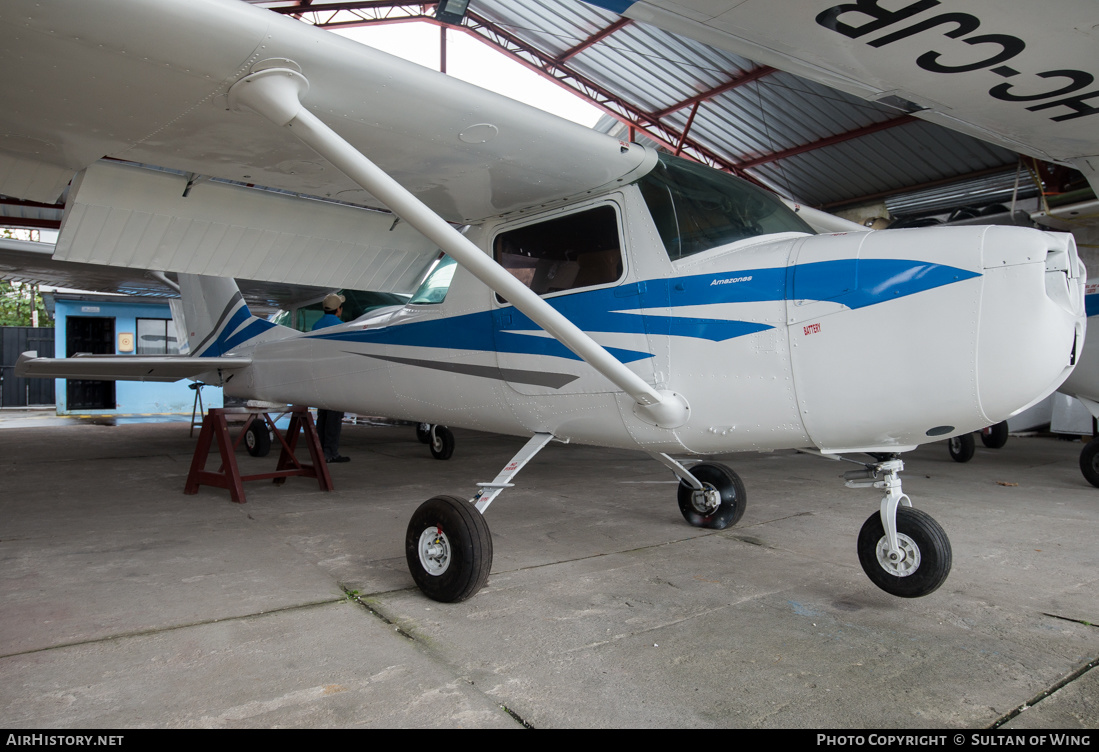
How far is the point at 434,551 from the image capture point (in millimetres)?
3166

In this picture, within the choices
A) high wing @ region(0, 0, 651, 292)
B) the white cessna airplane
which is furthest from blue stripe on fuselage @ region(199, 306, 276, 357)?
the white cessna airplane

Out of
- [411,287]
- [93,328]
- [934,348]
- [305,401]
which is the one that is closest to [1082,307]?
[934,348]

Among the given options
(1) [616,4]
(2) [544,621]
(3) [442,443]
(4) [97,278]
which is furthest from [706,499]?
(4) [97,278]

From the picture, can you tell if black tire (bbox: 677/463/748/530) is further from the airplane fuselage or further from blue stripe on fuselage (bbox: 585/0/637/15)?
blue stripe on fuselage (bbox: 585/0/637/15)

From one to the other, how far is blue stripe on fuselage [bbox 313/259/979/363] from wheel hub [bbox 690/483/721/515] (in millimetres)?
1721

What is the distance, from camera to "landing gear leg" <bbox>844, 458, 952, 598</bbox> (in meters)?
2.72

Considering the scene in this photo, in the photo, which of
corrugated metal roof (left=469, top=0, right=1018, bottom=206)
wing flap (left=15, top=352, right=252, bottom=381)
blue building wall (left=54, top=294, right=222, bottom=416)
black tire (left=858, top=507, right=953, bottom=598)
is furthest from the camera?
blue building wall (left=54, top=294, right=222, bottom=416)

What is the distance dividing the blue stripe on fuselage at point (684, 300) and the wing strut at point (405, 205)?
31cm

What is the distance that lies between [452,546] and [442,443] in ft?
17.8

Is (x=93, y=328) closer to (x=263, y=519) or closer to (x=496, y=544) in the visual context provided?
(x=263, y=519)

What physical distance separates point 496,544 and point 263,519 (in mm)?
1975

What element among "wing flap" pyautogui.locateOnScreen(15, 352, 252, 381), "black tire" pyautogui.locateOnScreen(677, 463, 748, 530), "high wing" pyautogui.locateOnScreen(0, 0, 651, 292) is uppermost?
"high wing" pyautogui.locateOnScreen(0, 0, 651, 292)

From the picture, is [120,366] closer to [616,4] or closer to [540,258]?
[540,258]

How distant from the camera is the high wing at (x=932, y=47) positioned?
4.14m
